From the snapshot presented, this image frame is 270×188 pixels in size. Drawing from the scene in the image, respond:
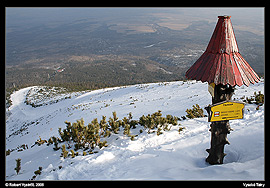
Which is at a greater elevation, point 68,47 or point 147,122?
point 68,47

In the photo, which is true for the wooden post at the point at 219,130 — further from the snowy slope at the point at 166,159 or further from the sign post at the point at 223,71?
the snowy slope at the point at 166,159

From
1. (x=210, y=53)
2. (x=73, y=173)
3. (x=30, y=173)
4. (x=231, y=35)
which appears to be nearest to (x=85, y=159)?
(x=73, y=173)

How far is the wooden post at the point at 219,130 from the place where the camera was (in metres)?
4.00

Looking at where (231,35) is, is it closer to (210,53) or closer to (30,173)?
(210,53)

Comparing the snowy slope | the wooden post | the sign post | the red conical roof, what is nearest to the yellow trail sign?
the sign post

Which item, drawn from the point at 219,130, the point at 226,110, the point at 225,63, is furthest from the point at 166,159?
the point at 225,63

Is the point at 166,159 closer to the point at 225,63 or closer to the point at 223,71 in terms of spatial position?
the point at 223,71

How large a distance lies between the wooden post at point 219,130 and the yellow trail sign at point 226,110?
0.15 m

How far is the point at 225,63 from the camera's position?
376cm

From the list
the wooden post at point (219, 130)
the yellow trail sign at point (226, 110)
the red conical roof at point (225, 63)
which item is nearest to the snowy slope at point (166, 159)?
the wooden post at point (219, 130)

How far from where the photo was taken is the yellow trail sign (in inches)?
155

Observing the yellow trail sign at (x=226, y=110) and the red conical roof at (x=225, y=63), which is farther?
the yellow trail sign at (x=226, y=110)
